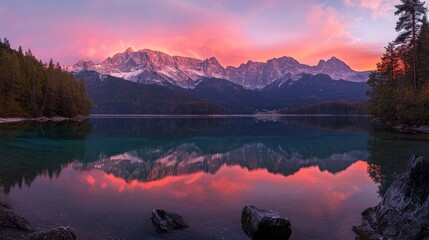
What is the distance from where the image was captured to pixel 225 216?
1936 centimetres

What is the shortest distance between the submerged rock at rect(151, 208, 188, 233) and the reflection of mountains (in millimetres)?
12358

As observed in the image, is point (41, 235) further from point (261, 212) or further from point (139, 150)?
point (139, 150)

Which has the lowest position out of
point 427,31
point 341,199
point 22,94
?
point 341,199

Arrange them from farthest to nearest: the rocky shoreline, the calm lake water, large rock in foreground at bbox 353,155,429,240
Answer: the calm lake water, large rock in foreground at bbox 353,155,429,240, the rocky shoreline

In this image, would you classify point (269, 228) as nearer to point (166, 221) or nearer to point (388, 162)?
point (166, 221)

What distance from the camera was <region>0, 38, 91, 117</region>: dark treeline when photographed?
11500cm

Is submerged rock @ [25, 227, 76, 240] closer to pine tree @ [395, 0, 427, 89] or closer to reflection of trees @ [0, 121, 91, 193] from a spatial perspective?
reflection of trees @ [0, 121, 91, 193]

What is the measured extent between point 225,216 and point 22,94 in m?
126

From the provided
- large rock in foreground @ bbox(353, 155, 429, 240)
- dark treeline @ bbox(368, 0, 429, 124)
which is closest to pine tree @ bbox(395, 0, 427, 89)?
dark treeline @ bbox(368, 0, 429, 124)

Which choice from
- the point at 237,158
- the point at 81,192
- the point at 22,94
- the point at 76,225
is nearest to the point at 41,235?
the point at 76,225

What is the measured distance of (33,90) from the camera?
125 metres

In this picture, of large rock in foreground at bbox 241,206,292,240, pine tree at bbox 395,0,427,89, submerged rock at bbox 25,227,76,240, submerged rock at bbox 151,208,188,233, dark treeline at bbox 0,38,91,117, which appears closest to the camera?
submerged rock at bbox 25,227,76,240

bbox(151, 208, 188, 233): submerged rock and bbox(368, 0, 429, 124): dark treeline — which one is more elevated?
bbox(368, 0, 429, 124): dark treeline

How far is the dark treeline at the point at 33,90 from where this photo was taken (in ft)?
377
